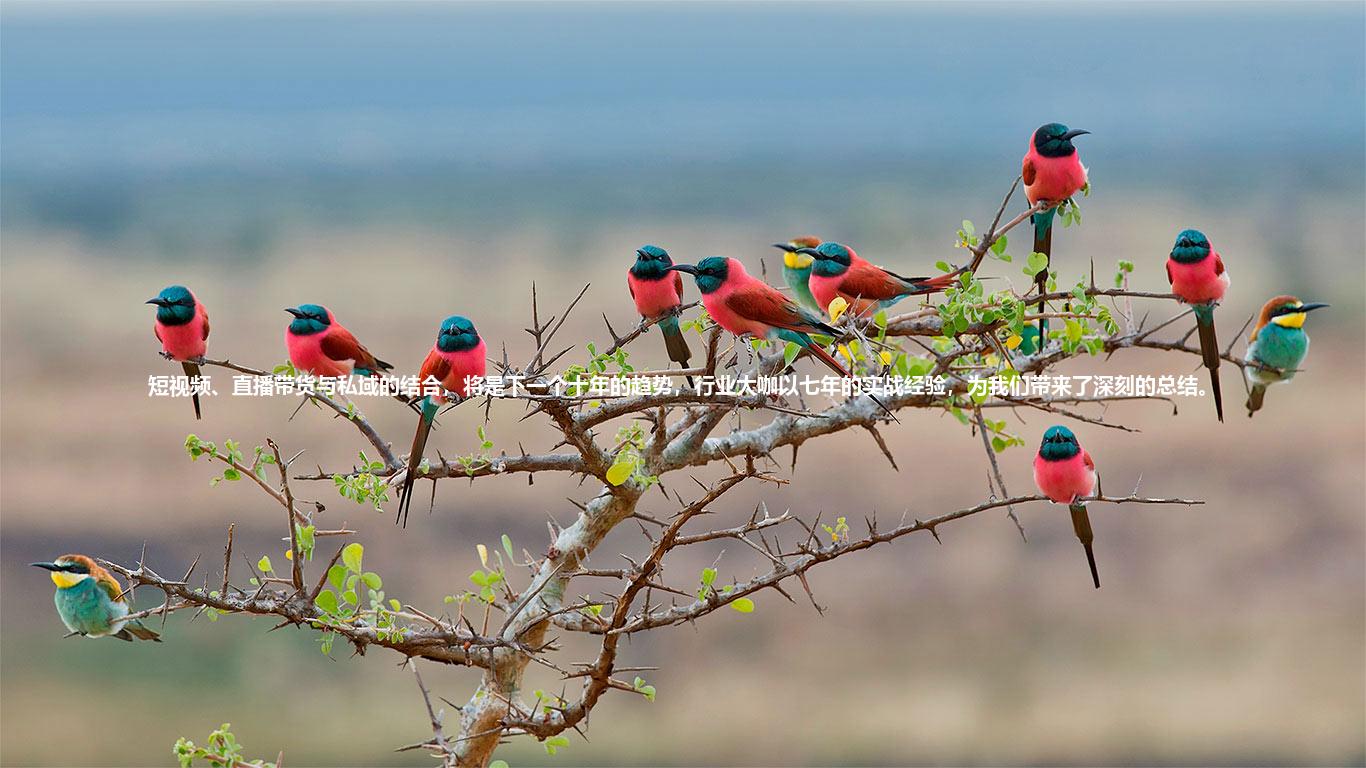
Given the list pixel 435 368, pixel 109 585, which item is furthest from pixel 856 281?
pixel 109 585

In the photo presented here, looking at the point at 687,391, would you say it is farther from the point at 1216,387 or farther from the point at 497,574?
the point at 1216,387

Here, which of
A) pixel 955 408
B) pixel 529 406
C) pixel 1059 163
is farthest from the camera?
pixel 955 408

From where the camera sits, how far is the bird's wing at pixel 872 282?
→ 3.21 meters

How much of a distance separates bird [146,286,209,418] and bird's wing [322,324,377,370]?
38 centimetres

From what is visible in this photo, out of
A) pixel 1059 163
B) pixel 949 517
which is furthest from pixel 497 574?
pixel 1059 163

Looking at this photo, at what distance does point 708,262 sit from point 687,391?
30 cm

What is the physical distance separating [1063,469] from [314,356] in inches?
74.4

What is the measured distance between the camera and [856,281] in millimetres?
3213

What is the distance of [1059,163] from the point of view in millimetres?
3162

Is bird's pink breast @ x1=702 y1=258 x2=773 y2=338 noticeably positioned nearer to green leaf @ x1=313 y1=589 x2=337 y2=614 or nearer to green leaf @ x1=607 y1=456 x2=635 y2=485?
green leaf @ x1=607 y1=456 x2=635 y2=485

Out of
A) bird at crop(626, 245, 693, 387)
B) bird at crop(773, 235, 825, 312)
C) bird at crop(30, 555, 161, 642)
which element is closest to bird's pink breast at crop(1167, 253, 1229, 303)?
bird at crop(773, 235, 825, 312)

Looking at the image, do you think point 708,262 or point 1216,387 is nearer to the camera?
point 708,262

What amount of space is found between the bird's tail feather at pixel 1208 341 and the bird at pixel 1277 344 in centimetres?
23

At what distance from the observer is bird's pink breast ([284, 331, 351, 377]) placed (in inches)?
126
